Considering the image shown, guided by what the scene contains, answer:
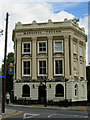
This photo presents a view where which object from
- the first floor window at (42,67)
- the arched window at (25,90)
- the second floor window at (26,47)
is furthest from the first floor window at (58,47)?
the arched window at (25,90)

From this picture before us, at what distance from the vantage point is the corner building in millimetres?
34688

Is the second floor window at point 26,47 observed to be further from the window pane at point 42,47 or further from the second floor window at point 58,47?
the second floor window at point 58,47

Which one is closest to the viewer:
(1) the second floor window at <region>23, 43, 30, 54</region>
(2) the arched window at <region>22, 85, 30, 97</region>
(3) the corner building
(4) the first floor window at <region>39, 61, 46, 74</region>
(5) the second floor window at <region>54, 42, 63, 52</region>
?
(3) the corner building

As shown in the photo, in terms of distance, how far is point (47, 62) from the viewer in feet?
117

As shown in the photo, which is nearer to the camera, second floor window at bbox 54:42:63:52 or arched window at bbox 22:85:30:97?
arched window at bbox 22:85:30:97

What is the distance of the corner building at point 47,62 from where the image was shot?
114ft

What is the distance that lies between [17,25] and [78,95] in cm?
1500

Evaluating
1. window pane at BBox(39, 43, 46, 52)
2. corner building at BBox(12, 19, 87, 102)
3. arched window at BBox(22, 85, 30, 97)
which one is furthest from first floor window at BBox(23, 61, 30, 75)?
window pane at BBox(39, 43, 46, 52)

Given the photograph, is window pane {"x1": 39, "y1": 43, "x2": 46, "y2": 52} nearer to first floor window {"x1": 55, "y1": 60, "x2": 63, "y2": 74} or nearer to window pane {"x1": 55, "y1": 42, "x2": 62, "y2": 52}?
window pane {"x1": 55, "y1": 42, "x2": 62, "y2": 52}

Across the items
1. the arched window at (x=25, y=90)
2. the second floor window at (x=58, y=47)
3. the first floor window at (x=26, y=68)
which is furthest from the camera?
the first floor window at (x=26, y=68)

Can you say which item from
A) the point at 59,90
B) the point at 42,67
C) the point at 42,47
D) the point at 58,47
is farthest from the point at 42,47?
the point at 59,90

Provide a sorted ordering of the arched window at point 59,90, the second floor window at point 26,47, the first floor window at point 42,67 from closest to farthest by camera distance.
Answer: the arched window at point 59,90 < the first floor window at point 42,67 < the second floor window at point 26,47

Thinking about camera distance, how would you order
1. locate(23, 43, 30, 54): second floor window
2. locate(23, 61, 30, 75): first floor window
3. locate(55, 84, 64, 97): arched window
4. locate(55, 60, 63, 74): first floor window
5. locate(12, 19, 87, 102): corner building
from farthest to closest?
locate(23, 43, 30, 54): second floor window
locate(23, 61, 30, 75): first floor window
locate(55, 60, 63, 74): first floor window
locate(12, 19, 87, 102): corner building
locate(55, 84, 64, 97): arched window

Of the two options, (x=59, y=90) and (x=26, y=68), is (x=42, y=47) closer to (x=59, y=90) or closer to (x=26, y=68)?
(x=26, y=68)
